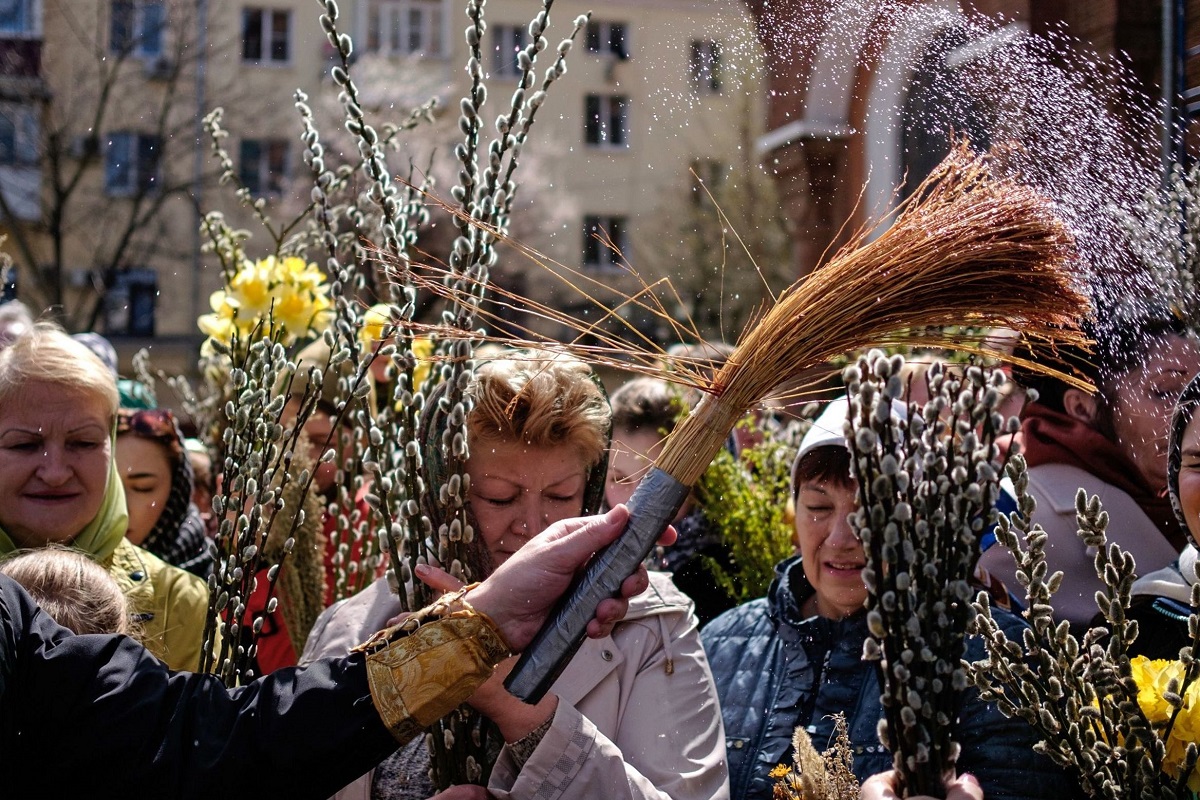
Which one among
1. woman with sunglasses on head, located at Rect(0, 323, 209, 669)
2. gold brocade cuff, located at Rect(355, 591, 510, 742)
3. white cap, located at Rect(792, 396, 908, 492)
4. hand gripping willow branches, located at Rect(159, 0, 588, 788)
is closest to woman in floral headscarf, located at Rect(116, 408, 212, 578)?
woman with sunglasses on head, located at Rect(0, 323, 209, 669)

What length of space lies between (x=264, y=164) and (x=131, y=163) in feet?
8.71

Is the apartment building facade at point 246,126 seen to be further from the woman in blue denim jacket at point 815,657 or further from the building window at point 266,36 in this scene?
the woman in blue denim jacket at point 815,657

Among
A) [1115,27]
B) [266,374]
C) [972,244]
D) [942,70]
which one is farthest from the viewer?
[1115,27]

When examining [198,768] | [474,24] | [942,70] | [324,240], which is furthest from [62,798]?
[942,70]

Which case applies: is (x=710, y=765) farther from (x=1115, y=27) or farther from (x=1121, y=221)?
(x=1115, y=27)

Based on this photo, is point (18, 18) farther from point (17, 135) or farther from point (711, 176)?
point (711, 176)

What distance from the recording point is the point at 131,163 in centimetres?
1877

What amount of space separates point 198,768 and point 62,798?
21cm

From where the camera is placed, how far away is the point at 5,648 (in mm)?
1865

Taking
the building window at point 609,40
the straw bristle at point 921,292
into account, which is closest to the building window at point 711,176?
the building window at point 609,40

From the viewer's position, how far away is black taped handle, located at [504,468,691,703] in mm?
1897

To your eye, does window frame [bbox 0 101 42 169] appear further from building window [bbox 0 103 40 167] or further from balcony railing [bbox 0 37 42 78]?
balcony railing [bbox 0 37 42 78]

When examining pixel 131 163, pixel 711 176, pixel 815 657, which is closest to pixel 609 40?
pixel 711 176

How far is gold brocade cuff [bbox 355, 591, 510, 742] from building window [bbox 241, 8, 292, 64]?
935 inches
